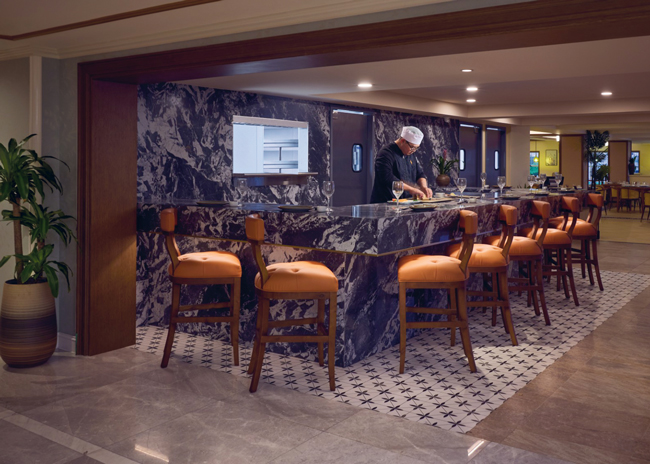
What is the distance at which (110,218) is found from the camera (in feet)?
14.9

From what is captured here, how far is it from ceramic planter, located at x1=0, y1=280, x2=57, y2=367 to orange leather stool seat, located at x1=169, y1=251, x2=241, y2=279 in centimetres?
93

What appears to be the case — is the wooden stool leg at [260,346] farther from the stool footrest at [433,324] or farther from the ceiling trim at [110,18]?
the ceiling trim at [110,18]

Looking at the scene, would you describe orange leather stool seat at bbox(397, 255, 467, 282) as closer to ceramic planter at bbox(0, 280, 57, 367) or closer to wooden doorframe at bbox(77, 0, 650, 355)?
wooden doorframe at bbox(77, 0, 650, 355)

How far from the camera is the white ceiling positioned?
10.4 feet

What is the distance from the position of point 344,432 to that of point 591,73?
4.01 meters

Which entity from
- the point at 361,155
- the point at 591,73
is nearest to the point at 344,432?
the point at 591,73

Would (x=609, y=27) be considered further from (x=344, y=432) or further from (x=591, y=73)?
(x=591, y=73)

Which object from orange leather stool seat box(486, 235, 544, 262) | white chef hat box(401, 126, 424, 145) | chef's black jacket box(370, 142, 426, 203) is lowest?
orange leather stool seat box(486, 235, 544, 262)

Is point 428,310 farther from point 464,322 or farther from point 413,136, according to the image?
point 413,136

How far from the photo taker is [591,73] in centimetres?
539

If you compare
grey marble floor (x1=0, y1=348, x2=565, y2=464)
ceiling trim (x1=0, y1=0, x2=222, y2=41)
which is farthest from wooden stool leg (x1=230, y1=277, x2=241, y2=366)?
ceiling trim (x1=0, y1=0, x2=222, y2=41)

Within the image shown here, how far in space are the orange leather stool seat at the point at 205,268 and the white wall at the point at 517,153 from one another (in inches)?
387

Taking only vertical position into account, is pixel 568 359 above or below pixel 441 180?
below

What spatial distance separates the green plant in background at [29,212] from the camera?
13.3 feet
